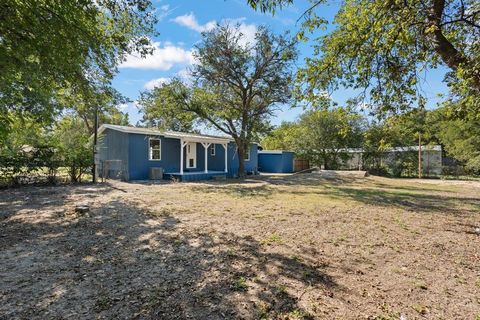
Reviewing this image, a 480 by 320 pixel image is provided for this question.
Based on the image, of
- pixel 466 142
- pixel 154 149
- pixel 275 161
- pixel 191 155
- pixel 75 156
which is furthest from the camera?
pixel 275 161

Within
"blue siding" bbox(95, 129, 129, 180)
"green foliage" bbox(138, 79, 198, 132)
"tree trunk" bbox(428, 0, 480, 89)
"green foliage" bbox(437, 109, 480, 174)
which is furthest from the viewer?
→ "green foliage" bbox(437, 109, 480, 174)

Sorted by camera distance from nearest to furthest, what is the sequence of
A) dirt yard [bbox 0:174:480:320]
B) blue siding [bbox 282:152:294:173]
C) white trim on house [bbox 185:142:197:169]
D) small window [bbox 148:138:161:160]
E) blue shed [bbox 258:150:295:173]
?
dirt yard [bbox 0:174:480:320] → small window [bbox 148:138:161:160] → white trim on house [bbox 185:142:197:169] → blue shed [bbox 258:150:295:173] → blue siding [bbox 282:152:294:173]

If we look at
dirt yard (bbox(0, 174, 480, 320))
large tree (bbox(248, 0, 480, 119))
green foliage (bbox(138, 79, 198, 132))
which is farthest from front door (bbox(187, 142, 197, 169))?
large tree (bbox(248, 0, 480, 119))

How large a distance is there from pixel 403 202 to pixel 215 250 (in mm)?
8063

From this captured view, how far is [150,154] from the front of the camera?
53.1 ft

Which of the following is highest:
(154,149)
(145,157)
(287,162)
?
(154,149)

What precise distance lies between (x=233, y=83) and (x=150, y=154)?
664 cm

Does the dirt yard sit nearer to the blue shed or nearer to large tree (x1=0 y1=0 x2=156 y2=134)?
large tree (x1=0 y1=0 x2=156 y2=134)

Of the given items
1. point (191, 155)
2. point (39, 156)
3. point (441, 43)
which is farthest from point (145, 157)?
point (441, 43)

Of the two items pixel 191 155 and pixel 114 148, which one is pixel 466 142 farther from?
pixel 114 148

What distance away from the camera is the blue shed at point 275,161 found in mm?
26672

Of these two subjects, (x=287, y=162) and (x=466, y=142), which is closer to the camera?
(x=466, y=142)

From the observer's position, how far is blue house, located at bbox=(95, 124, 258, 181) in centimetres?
1519

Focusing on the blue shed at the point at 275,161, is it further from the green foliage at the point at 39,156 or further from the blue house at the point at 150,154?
the green foliage at the point at 39,156
